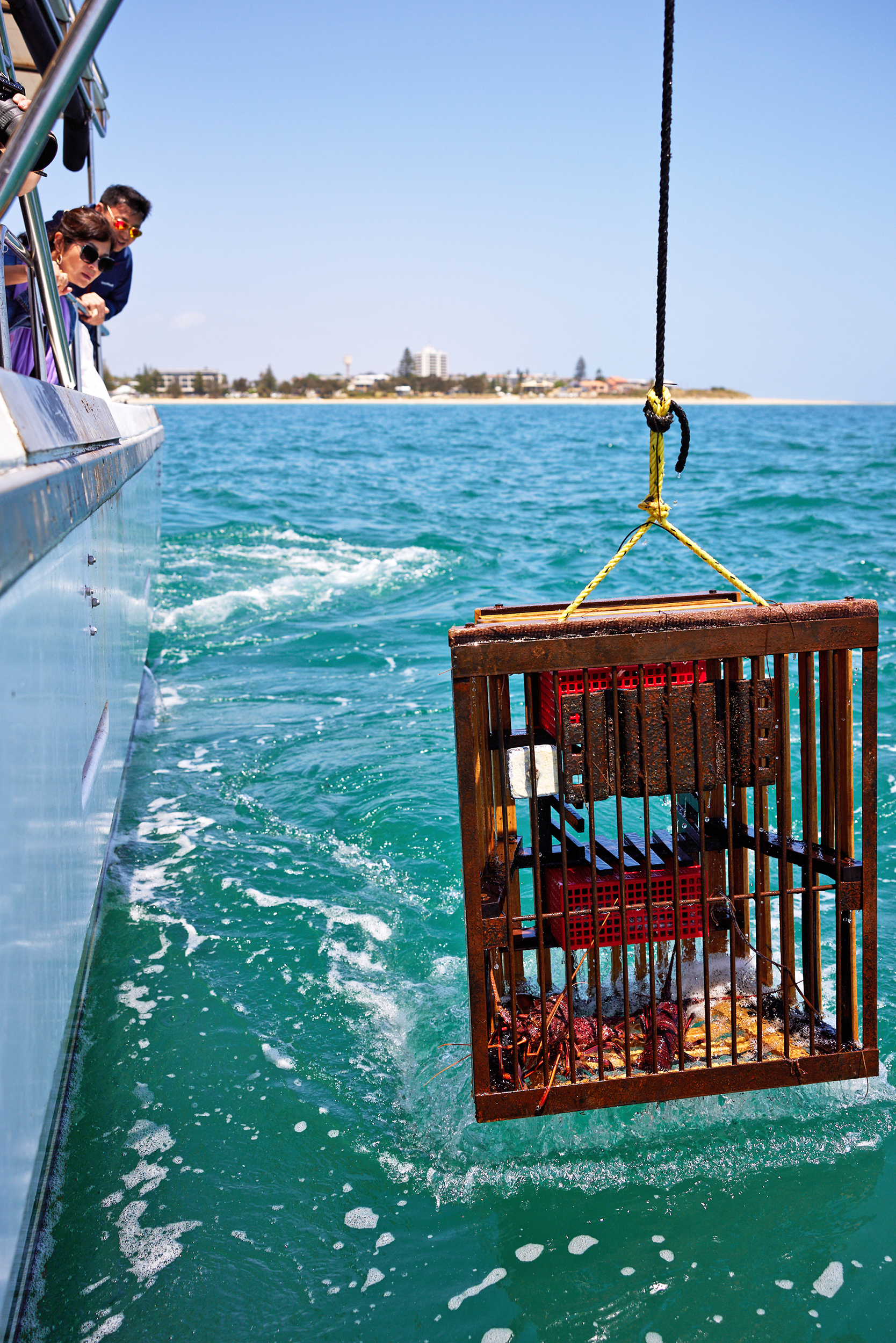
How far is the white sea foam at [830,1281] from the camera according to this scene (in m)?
2.83

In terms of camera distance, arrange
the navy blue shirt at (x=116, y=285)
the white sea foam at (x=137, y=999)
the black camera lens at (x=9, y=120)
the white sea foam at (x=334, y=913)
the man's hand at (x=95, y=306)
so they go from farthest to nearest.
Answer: the navy blue shirt at (x=116, y=285)
the man's hand at (x=95, y=306)
the white sea foam at (x=334, y=913)
the white sea foam at (x=137, y=999)
the black camera lens at (x=9, y=120)

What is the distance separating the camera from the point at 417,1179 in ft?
10.8

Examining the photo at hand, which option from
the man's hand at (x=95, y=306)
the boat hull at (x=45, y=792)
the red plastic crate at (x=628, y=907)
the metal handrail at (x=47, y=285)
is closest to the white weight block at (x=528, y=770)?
the red plastic crate at (x=628, y=907)

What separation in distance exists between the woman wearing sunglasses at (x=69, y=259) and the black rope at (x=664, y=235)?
317 cm

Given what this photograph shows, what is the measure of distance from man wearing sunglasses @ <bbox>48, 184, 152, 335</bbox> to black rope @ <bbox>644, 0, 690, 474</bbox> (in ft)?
12.1

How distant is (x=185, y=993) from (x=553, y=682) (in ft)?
8.14

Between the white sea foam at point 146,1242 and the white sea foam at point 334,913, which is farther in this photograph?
the white sea foam at point 334,913

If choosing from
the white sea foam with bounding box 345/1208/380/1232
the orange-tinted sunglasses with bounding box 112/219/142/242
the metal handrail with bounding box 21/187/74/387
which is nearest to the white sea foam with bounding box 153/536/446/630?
the orange-tinted sunglasses with bounding box 112/219/142/242

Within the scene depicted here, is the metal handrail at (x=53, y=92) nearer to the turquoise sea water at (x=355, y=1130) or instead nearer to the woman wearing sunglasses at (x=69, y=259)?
the woman wearing sunglasses at (x=69, y=259)

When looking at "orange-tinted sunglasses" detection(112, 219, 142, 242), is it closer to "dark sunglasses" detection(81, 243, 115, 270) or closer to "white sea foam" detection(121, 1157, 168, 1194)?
"dark sunglasses" detection(81, 243, 115, 270)

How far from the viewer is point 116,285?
6824 millimetres

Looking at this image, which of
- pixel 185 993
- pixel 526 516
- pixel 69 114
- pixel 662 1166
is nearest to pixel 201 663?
pixel 69 114

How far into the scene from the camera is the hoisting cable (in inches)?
99.7

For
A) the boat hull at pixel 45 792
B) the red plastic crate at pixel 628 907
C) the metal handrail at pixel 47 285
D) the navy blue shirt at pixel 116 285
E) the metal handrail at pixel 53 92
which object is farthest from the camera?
the navy blue shirt at pixel 116 285
